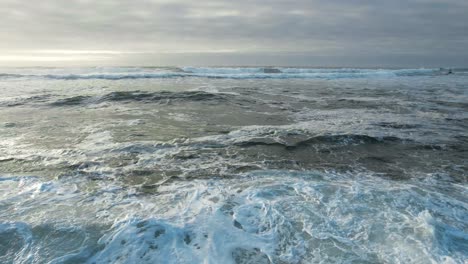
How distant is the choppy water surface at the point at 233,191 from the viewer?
3.85 m

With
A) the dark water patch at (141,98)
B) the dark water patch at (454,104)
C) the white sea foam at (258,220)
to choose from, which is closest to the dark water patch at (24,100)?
the dark water patch at (141,98)

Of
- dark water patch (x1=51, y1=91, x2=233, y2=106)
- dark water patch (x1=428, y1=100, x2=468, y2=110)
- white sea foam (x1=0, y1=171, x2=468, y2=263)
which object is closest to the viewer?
white sea foam (x1=0, y1=171, x2=468, y2=263)

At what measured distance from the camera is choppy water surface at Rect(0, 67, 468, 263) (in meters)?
3.85

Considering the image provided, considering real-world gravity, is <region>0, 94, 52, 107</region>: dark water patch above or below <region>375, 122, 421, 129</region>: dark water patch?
above

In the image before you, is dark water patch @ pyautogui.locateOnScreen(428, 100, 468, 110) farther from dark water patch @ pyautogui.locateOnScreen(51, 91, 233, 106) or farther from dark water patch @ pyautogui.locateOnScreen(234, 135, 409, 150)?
dark water patch @ pyautogui.locateOnScreen(51, 91, 233, 106)

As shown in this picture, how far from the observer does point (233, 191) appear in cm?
549

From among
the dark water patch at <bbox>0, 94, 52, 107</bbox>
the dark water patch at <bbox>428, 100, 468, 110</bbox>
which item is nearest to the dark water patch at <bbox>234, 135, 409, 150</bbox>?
the dark water patch at <bbox>428, 100, 468, 110</bbox>

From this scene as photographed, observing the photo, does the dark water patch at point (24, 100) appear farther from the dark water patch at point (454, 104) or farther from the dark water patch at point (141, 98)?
the dark water patch at point (454, 104)

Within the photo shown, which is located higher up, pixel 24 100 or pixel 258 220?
pixel 24 100

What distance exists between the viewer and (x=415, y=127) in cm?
1059

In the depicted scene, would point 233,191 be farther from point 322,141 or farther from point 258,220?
point 322,141

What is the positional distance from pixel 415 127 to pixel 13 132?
12643 millimetres

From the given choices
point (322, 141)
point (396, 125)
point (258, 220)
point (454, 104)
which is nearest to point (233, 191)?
point (258, 220)

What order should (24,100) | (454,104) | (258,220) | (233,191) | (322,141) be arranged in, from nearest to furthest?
(258,220) → (233,191) → (322,141) → (454,104) → (24,100)
